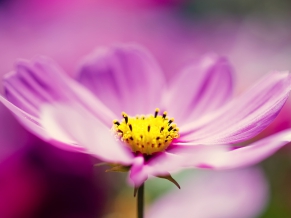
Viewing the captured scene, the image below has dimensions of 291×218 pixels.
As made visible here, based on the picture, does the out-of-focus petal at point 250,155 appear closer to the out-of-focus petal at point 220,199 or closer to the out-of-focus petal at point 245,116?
the out-of-focus petal at point 245,116

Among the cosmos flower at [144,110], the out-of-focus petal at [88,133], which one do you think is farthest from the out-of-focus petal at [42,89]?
the out-of-focus petal at [88,133]

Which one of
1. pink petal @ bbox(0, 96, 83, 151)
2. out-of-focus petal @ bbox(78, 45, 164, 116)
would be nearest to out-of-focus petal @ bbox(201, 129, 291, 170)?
pink petal @ bbox(0, 96, 83, 151)

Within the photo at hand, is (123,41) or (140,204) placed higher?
(123,41)

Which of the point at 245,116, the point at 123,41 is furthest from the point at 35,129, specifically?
the point at 123,41

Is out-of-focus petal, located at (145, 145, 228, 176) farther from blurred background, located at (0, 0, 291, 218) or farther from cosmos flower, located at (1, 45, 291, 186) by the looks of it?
blurred background, located at (0, 0, 291, 218)

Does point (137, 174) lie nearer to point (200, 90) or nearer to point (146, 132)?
point (146, 132)
